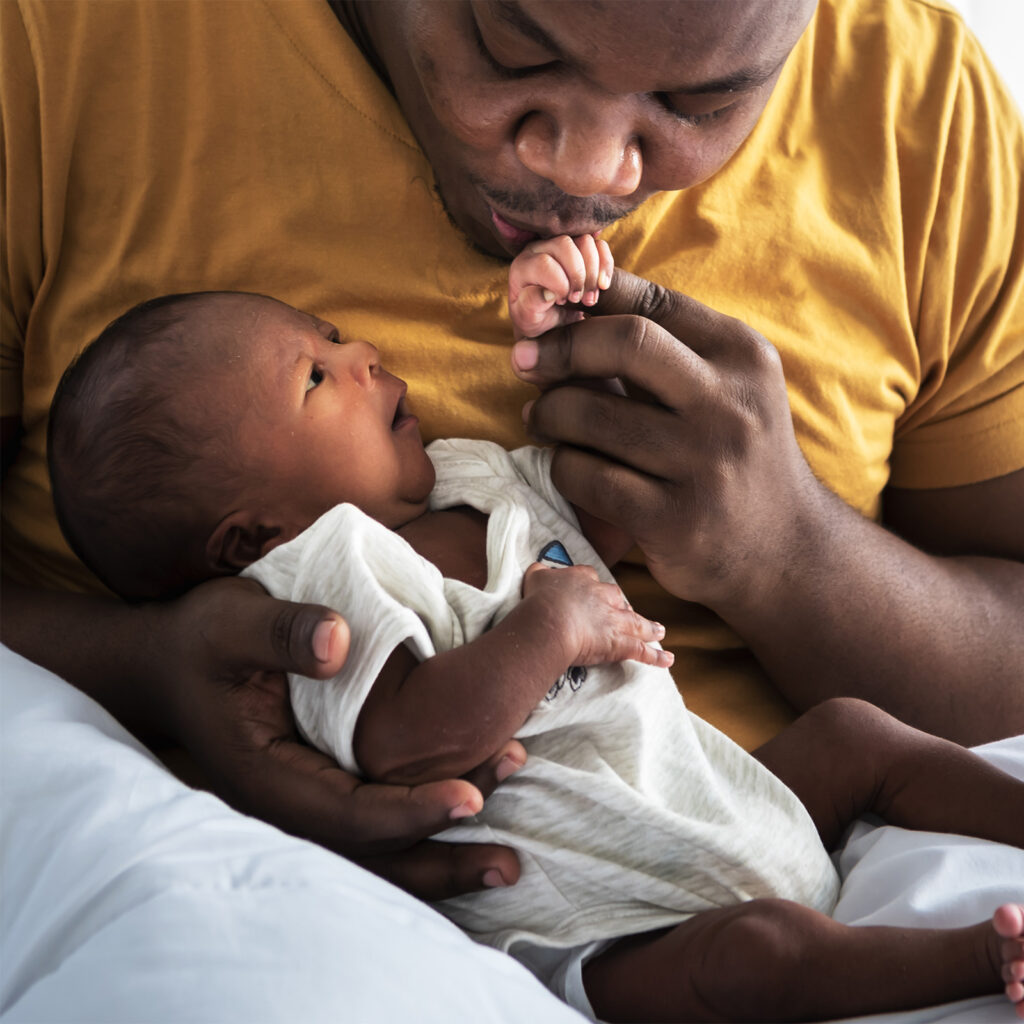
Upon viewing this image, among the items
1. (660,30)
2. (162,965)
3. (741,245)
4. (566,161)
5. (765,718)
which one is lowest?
(765,718)

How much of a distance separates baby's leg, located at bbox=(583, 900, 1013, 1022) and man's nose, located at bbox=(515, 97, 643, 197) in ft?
2.27

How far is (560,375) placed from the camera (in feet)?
3.89

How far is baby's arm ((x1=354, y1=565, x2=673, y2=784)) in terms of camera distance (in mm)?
928

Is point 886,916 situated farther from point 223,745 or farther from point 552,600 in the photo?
point 223,745

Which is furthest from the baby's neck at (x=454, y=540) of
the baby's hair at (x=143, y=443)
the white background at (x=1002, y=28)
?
the white background at (x=1002, y=28)

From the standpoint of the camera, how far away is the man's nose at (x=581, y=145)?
3.41 feet

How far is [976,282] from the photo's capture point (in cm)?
143

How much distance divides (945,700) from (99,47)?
1289mm

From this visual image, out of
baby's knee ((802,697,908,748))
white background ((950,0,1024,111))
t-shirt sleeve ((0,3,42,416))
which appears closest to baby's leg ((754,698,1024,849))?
baby's knee ((802,697,908,748))

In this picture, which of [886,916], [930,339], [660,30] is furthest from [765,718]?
[660,30]

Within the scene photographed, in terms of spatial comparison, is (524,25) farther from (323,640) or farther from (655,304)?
(323,640)

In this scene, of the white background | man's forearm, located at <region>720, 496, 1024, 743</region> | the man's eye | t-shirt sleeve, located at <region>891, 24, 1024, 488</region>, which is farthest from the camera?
the white background

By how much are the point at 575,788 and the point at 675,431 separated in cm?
40

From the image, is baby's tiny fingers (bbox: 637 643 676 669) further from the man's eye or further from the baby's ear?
the man's eye
